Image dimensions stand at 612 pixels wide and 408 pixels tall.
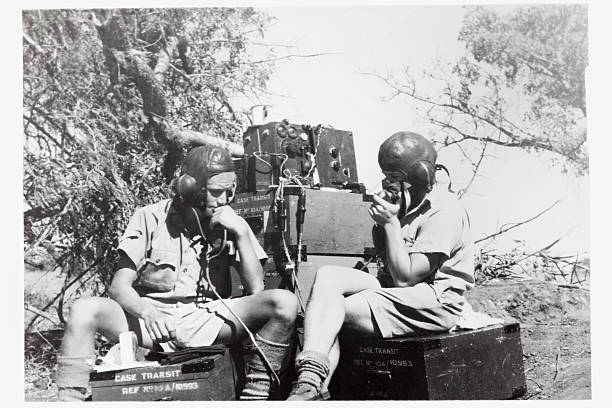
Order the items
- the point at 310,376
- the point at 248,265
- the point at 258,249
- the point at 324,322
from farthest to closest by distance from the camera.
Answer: the point at 258,249 → the point at 248,265 → the point at 324,322 → the point at 310,376

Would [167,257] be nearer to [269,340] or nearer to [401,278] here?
[269,340]

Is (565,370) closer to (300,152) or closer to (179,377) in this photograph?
(300,152)

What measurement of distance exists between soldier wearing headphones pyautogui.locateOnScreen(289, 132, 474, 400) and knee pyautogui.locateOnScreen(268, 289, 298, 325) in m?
0.10

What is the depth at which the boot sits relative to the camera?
3240mm

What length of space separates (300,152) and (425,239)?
1483mm

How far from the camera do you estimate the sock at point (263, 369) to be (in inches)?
140

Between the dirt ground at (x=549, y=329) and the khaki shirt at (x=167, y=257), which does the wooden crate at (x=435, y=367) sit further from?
the khaki shirt at (x=167, y=257)

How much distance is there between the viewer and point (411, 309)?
371cm

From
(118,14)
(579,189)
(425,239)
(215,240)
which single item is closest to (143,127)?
(118,14)

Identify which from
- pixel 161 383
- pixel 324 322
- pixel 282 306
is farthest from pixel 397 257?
pixel 161 383

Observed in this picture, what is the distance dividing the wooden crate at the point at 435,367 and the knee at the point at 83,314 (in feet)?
4.42

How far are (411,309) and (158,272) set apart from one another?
→ 4.85ft

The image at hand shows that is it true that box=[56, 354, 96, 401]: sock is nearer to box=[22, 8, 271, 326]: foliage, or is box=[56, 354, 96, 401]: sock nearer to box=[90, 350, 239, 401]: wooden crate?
box=[90, 350, 239, 401]: wooden crate

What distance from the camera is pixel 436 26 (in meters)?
4.79
